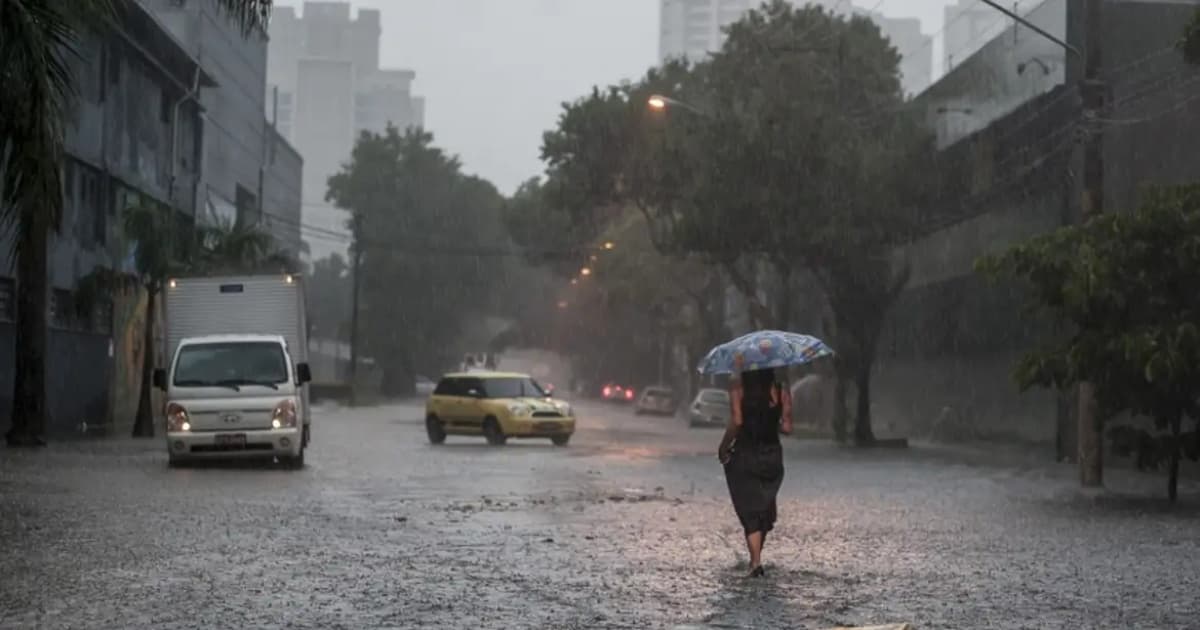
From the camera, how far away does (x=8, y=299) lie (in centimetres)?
3384

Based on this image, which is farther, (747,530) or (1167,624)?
(747,530)

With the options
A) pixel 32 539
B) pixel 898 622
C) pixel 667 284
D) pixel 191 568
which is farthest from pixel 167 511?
pixel 667 284

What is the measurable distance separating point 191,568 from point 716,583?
3.81 m

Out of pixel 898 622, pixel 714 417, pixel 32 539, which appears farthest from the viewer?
pixel 714 417

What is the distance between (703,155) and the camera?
135 ft

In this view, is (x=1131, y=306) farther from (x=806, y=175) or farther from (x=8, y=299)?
(x=8, y=299)

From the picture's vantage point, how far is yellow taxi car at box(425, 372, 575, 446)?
3822 cm

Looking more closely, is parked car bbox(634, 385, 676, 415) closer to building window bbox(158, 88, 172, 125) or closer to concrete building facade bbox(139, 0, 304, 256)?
concrete building facade bbox(139, 0, 304, 256)

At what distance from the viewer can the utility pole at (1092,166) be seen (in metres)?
24.0

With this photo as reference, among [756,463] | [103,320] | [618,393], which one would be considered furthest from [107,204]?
[618,393]

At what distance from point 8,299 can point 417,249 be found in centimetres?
6644

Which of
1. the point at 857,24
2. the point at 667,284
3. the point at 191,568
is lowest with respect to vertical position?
the point at 191,568

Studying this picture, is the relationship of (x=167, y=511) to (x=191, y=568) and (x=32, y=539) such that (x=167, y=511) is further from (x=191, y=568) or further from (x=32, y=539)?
(x=191, y=568)

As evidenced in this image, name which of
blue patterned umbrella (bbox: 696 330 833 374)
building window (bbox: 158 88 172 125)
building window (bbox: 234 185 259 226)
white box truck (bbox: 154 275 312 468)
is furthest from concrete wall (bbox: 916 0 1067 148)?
building window (bbox: 234 185 259 226)
